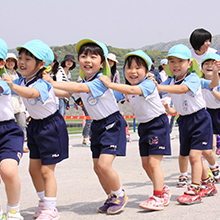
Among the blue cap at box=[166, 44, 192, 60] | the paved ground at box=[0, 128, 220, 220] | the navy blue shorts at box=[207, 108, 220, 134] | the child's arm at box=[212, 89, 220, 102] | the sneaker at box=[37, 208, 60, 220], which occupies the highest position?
the blue cap at box=[166, 44, 192, 60]

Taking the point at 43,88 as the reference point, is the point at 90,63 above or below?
above

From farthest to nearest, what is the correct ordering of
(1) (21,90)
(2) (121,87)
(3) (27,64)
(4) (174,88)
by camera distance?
(4) (174,88), (2) (121,87), (3) (27,64), (1) (21,90)

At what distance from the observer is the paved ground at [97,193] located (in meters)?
4.34

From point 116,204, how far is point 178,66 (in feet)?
5.60

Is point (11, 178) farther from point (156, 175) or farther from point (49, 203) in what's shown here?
point (156, 175)

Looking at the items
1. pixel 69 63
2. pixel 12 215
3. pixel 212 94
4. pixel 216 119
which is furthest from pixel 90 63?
pixel 69 63

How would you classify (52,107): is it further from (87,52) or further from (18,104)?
(18,104)

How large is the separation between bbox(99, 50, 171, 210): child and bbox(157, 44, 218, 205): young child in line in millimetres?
324

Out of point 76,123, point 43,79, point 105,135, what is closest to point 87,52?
point 43,79

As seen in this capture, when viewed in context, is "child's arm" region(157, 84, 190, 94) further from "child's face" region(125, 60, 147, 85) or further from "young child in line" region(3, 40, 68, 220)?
"young child in line" region(3, 40, 68, 220)

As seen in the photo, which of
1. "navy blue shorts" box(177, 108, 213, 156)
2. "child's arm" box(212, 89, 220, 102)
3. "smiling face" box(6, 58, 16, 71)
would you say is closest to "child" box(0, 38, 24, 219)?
"navy blue shorts" box(177, 108, 213, 156)

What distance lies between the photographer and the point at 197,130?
5070 millimetres

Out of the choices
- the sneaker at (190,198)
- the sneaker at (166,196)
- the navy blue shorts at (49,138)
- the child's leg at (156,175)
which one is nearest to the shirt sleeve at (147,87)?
the child's leg at (156,175)

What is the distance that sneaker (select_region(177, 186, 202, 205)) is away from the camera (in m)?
4.67
